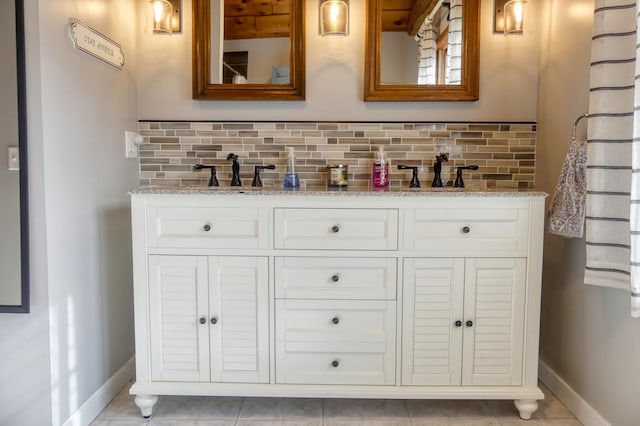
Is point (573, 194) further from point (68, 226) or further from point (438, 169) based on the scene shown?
point (68, 226)

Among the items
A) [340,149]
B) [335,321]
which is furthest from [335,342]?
[340,149]

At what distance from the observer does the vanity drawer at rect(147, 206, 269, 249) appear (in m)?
1.62

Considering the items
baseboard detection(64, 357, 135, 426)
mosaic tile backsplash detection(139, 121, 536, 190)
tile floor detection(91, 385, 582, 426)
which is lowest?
tile floor detection(91, 385, 582, 426)

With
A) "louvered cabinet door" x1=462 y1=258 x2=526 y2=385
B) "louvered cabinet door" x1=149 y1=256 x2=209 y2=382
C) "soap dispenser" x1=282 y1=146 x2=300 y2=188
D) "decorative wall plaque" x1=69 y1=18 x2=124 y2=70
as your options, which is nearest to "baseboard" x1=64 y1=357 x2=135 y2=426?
"louvered cabinet door" x1=149 y1=256 x2=209 y2=382

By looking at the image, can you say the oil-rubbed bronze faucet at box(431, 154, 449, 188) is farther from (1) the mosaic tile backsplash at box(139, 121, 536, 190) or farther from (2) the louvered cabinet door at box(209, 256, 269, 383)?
(2) the louvered cabinet door at box(209, 256, 269, 383)

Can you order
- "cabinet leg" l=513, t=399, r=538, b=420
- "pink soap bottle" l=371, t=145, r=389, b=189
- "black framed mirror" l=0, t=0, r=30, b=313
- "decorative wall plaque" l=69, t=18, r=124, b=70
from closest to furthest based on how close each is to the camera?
1. "black framed mirror" l=0, t=0, r=30, b=313
2. "decorative wall plaque" l=69, t=18, r=124, b=70
3. "cabinet leg" l=513, t=399, r=538, b=420
4. "pink soap bottle" l=371, t=145, r=389, b=189

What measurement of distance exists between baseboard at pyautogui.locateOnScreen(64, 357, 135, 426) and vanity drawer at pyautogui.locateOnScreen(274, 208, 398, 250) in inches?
38.7

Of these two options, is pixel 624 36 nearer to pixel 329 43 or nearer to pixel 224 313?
pixel 329 43

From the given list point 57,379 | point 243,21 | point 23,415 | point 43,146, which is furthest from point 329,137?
point 23,415

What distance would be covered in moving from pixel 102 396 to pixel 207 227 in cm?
88

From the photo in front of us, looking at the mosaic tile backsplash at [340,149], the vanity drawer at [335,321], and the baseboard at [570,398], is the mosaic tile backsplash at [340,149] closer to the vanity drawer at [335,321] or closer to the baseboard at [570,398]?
the vanity drawer at [335,321]

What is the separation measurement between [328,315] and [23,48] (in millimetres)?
1401

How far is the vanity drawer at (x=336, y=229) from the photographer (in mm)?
1610

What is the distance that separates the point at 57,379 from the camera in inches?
58.9
